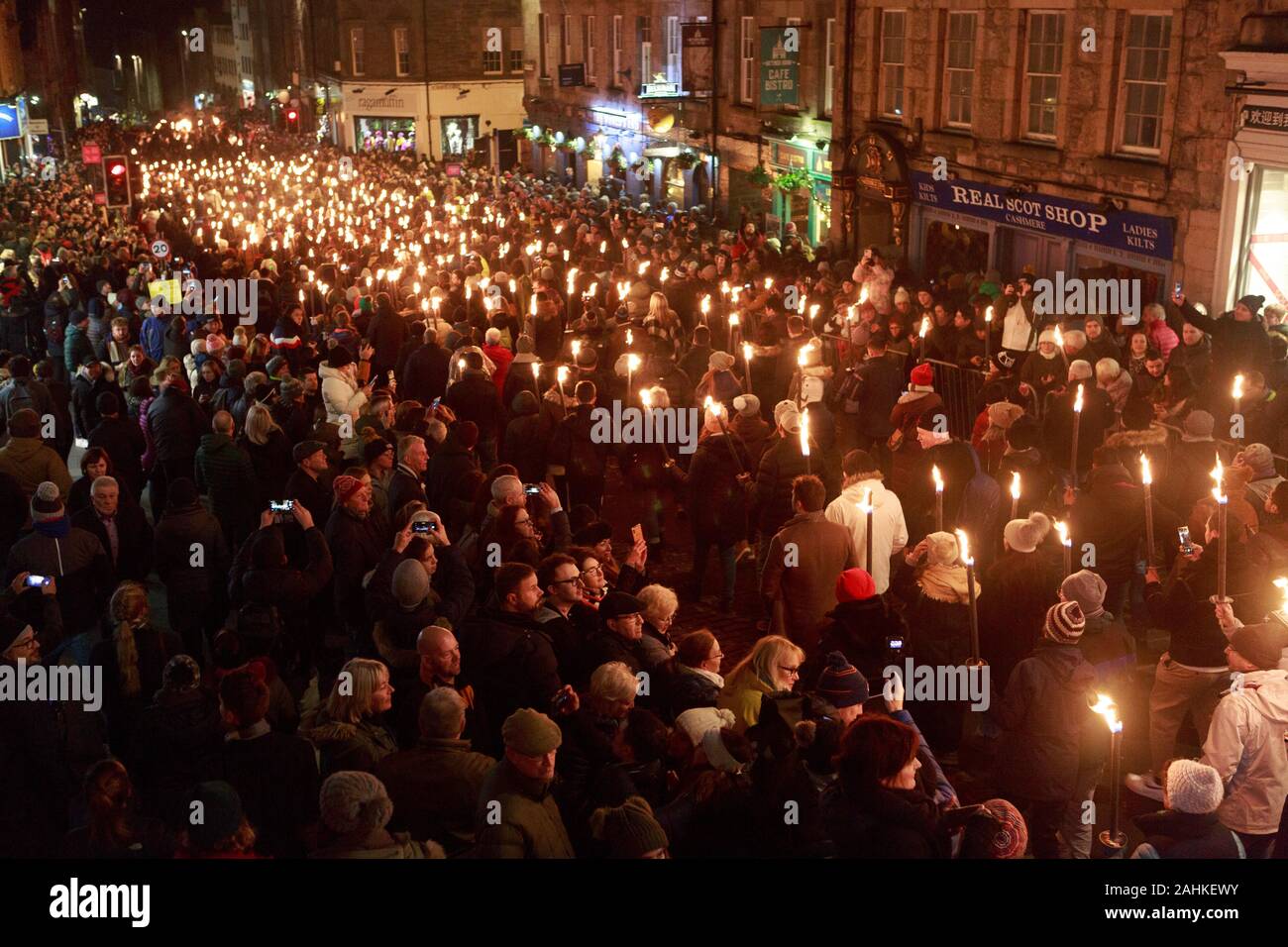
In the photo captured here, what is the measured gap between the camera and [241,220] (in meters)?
27.9

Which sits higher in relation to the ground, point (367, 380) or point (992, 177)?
point (992, 177)

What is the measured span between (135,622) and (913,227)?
18924mm

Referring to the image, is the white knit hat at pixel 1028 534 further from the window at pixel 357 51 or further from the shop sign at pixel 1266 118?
the window at pixel 357 51

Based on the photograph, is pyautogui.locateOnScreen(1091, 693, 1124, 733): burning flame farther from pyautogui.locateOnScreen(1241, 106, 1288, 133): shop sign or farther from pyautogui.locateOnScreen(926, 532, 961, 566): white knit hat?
pyautogui.locateOnScreen(1241, 106, 1288, 133): shop sign

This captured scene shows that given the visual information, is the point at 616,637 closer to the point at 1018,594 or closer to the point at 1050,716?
the point at 1050,716

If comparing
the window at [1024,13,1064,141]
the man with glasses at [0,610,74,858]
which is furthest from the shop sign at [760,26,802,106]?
the man with glasses at [0,610,74,858]

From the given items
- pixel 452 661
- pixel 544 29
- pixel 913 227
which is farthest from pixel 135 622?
pixel 544 29

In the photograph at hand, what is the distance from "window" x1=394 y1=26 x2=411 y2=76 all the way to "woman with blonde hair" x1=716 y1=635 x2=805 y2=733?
59143 mm

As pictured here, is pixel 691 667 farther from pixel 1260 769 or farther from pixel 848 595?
pixel 1260 769

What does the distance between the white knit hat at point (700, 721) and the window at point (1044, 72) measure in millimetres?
16046

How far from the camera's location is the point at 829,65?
26.9 metres

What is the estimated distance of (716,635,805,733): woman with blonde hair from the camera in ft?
21.3

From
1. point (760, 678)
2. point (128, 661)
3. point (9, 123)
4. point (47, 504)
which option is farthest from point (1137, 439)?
point (9, 123)

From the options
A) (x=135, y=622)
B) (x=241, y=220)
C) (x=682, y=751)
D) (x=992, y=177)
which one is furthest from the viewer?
(x=241, y=220)
